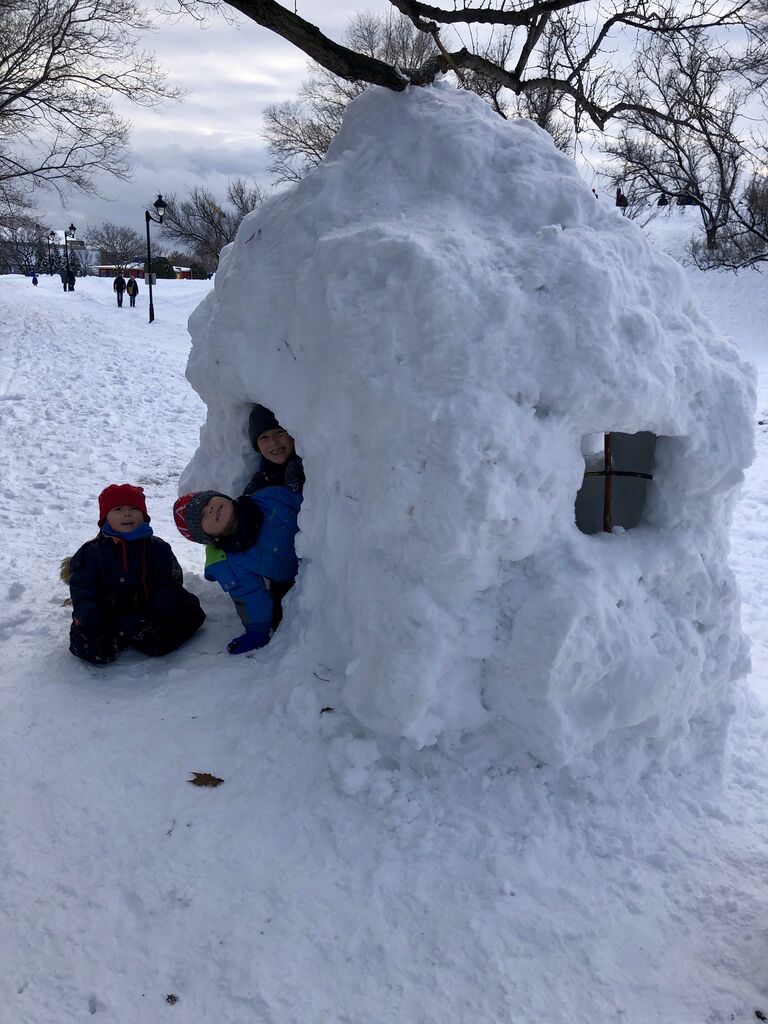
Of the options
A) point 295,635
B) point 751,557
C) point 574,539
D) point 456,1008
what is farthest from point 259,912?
point 751,557

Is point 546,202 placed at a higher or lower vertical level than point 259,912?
higher

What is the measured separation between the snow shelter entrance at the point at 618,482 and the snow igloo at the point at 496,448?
0.17 m

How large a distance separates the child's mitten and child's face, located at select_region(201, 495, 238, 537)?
545 mm

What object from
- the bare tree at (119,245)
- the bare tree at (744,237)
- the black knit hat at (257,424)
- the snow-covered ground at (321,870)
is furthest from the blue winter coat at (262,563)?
the bare tree at (119,245)

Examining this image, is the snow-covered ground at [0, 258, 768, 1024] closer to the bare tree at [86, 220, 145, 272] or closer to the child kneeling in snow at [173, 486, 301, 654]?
the child kneeling in snow at [173, 486, 301, 654]

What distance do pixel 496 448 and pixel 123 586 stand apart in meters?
2.19

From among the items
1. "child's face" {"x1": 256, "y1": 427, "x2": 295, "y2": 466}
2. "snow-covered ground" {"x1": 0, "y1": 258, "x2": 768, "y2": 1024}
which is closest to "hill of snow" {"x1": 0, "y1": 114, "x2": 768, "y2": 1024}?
"snow-covered ground" {"x1": 0, "y1": 258, "x2": 768, "y2": 1024}

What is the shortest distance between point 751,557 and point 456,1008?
491 centimetres

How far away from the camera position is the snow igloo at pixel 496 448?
2529 millimetres

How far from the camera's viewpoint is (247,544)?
345 centimetres

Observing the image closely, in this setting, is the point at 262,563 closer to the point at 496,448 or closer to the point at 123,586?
the point at 123,586

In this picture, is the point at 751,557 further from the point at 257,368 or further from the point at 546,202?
the point at 257,368

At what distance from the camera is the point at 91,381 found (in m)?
11.4

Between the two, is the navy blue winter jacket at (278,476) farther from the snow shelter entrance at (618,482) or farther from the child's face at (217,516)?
the snow shelter entrance at (618,482)
